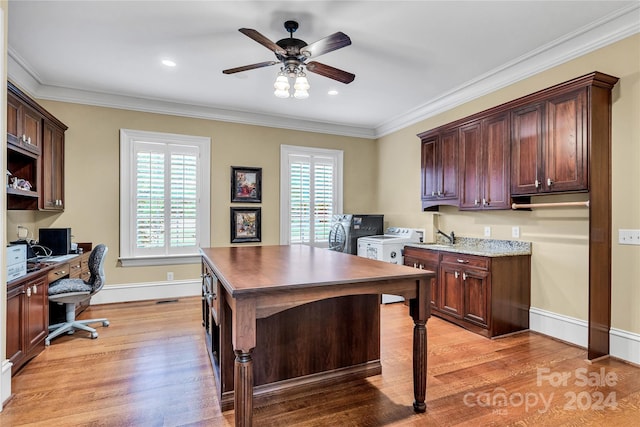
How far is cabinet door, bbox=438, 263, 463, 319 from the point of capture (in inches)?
142

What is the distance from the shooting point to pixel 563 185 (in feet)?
9.57

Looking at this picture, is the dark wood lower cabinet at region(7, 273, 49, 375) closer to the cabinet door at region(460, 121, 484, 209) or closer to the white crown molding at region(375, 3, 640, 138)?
the cabinet door at region(460, 121, 484, 209)

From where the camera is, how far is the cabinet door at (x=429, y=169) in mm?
4434

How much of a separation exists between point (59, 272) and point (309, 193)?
3545 mm

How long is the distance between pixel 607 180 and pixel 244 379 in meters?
3.26

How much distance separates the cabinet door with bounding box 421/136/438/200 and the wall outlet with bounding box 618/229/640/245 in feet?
6.53

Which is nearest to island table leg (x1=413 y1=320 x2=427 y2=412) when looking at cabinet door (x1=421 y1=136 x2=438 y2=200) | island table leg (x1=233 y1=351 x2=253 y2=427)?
island table leg (x1=233 y1=351 x2=253 y2=427)

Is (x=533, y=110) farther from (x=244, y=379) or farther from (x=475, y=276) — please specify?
(x=244, y=379)

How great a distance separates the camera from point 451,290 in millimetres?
3730

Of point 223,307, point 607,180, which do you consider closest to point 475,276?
point 607,180

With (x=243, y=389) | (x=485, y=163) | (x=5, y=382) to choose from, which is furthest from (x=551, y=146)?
(x=5, y=382)

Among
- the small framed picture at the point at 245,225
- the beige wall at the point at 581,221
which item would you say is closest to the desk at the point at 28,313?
the small framed picture at the point at 245,225

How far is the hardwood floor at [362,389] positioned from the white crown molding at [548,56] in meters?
2.73

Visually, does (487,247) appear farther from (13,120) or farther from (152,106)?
(13,120)
